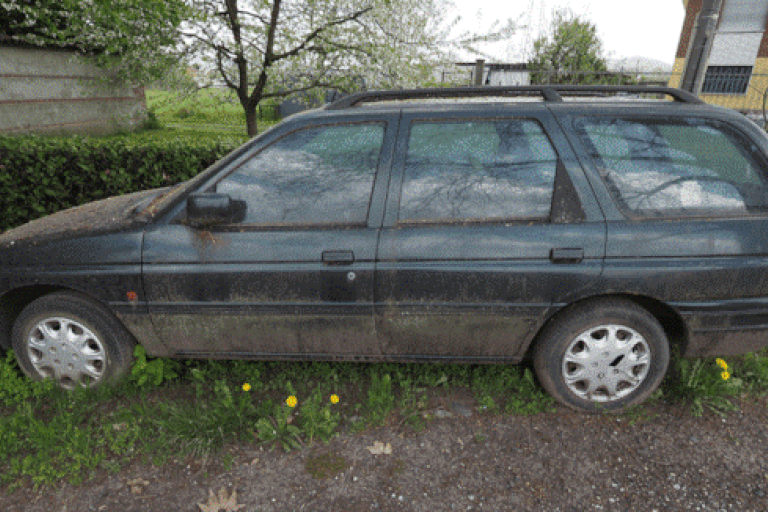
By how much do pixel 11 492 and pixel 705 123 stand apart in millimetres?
4019

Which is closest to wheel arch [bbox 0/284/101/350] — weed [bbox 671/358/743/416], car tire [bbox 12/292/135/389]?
car tire [bbox 12/292/135/389]

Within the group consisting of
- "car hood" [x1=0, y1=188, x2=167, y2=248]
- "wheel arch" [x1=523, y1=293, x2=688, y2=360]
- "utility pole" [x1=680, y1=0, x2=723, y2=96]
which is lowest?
"wheel arch" [x1=523, y1=293, x2=688, y2=360]

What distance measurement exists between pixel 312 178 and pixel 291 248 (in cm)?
40

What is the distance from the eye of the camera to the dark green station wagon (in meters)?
2.60

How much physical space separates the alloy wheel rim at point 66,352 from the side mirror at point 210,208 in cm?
108

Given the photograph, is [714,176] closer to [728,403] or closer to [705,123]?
[705,123]

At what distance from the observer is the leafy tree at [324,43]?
31.4ft

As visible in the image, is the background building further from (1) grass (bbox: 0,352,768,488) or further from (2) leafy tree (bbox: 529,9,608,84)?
(1) grass (bbox: 0,352,768,488)

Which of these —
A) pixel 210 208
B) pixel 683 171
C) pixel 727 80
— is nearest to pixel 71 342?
pixel 210 208

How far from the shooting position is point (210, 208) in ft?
8.49

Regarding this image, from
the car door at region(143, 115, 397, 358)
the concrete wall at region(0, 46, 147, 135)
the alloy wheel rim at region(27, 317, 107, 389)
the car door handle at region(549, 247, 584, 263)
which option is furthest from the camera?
the concrete wall at region(0, 46, 147, 135)

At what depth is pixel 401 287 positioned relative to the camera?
267cm

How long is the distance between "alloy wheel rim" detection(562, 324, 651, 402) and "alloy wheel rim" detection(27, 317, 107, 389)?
2797mm

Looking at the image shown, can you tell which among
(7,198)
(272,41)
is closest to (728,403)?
(7,198)
